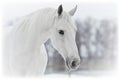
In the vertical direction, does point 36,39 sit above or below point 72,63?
above

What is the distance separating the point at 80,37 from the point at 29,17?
1.87 feet

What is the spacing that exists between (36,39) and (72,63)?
0.78ft

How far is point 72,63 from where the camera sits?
1485mm

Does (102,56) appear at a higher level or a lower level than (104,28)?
lower

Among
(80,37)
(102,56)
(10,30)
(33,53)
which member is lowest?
(102,56)

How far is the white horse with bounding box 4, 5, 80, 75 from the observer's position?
1.53m

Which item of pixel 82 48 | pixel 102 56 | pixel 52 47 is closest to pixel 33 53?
pixel 52 47

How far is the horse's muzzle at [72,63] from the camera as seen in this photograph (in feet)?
4.85

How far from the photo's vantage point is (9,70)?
5.16 feet

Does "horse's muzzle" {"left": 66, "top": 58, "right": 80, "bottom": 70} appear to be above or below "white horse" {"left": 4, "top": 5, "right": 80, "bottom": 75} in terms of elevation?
below

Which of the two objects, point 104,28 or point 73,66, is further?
point 104,28

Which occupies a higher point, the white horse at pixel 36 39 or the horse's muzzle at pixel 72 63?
the white horse at pixel 36 39

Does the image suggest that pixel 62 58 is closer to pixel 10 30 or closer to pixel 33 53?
pixel 33 53

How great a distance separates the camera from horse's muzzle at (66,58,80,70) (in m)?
1.48
